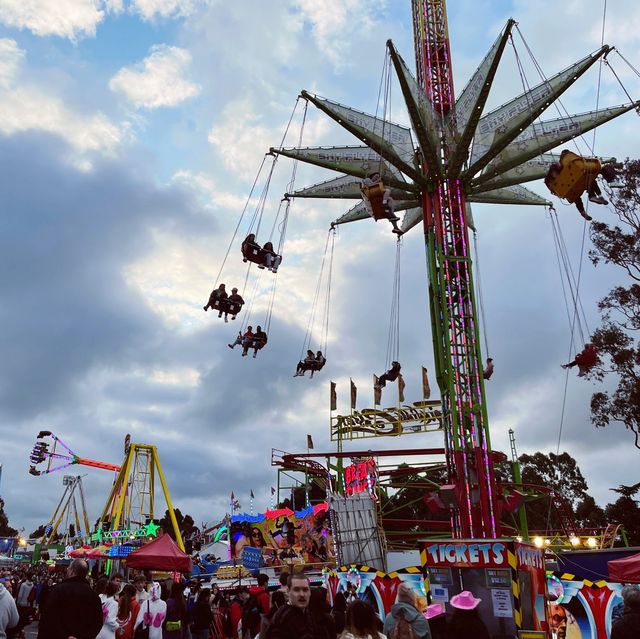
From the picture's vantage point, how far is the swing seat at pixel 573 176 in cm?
1428

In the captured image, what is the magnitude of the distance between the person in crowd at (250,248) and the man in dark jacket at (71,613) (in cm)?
1371

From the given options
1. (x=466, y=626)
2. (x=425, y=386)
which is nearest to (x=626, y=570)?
(x=466, y=626)

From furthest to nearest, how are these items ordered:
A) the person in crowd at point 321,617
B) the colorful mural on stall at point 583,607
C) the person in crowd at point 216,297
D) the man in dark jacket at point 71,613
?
the person in crowd at point 216,297, the colorful mural on stall at point 583,607, the man in dark jacket at point 71,613, the person in crowd at point 321,617

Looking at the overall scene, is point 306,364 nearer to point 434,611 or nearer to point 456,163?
point 456,163

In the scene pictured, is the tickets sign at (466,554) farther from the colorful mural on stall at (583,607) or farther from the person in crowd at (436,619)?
the colorful mural on stall at (583,607)

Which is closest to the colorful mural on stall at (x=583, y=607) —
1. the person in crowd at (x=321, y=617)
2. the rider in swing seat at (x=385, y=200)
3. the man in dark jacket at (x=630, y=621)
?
the man in dark jacket at (x=630, y=621)

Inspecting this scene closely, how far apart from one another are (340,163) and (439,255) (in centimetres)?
525

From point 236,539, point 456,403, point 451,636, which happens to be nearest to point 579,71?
point 456,403

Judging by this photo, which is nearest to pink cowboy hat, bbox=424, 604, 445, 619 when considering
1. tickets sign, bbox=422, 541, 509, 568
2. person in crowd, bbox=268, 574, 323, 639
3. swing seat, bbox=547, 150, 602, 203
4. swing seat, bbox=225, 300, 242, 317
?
tickets sign, bbox=422, 541, 509, 568

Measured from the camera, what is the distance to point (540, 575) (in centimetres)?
990

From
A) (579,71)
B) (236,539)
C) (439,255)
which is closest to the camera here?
(579,71)

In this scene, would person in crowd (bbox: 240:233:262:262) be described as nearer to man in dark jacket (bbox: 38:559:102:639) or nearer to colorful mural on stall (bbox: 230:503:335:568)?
man in dark jacket (bbox: 38:559:102:639)

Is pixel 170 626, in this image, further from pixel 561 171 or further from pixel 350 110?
pixel 350 110

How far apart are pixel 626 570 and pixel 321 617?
7.51m
